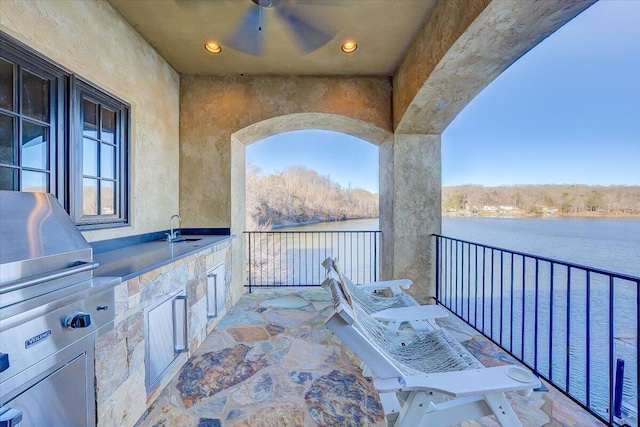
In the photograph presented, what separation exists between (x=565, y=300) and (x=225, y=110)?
18.3 ft

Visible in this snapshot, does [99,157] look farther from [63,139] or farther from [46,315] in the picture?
[46,315]

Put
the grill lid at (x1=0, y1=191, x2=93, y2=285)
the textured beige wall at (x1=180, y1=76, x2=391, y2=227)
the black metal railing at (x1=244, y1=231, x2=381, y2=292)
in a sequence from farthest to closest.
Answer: the black metal railing at (x1=244, y1=231, x2=381, y2=292) < the textured beige wall at (x1=180, y1=76, x2=391, y2=227) < the grill lid at (x1=0, y1=191, x2=93, y2=285)

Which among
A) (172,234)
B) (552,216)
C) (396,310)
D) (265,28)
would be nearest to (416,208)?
(396,310)

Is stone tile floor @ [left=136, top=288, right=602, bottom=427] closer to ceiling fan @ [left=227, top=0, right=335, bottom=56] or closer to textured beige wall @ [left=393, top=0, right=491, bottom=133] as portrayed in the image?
textured beige wall @ [left=393, top=0, right=491, bottom=133]

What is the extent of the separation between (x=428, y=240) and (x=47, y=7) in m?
3.99

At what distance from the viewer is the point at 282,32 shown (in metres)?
2.63

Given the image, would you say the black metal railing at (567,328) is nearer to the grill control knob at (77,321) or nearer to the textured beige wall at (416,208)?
the textured beige wall at (416,208)

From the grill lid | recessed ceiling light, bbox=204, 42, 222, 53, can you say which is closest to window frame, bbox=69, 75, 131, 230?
the grill lid

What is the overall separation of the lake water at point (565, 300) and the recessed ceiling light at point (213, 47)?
2.99 m

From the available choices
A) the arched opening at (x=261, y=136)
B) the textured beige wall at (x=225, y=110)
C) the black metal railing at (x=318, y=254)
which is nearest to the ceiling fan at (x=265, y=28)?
the textured beige wall at (x=225, y=110)

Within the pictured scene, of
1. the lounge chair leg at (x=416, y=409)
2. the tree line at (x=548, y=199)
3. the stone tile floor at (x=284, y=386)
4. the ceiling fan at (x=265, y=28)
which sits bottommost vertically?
the stone tile floor at (x=284, y=386)

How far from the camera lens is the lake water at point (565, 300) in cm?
222

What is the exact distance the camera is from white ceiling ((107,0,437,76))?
90.4 inches

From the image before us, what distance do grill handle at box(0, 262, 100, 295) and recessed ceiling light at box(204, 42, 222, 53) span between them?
8.25 feet
